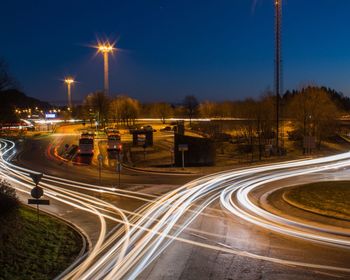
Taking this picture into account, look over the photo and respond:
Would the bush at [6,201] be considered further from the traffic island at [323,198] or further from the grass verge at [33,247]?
the traffic island at [323,198]

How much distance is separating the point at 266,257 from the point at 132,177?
66.5ft

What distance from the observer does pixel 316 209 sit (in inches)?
803

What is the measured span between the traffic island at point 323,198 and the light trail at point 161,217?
1.93 meters

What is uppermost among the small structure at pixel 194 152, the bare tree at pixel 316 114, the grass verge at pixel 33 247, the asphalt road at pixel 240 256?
the bare tree at pixel 316 114

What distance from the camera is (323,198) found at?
2239 centimetres

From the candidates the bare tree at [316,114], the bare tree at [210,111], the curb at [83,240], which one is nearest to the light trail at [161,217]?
the curb at [83,240]

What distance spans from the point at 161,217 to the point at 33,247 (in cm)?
694

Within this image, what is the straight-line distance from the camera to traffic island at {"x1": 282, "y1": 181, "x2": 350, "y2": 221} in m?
19.8

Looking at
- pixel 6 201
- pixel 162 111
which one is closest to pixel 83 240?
pixel 6 201

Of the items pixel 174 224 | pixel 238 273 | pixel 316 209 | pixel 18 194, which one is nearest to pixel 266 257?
pixel 238 273

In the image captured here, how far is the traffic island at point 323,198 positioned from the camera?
64.9 feet

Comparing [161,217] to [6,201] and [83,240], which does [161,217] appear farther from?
[6,201]

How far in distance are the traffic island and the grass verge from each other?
10894 millimetres

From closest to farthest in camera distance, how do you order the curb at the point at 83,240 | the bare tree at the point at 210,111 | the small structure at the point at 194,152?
the curb at the point at 83,240, the small structure at the point at 194,152, the bare tree at the point at 210,111
